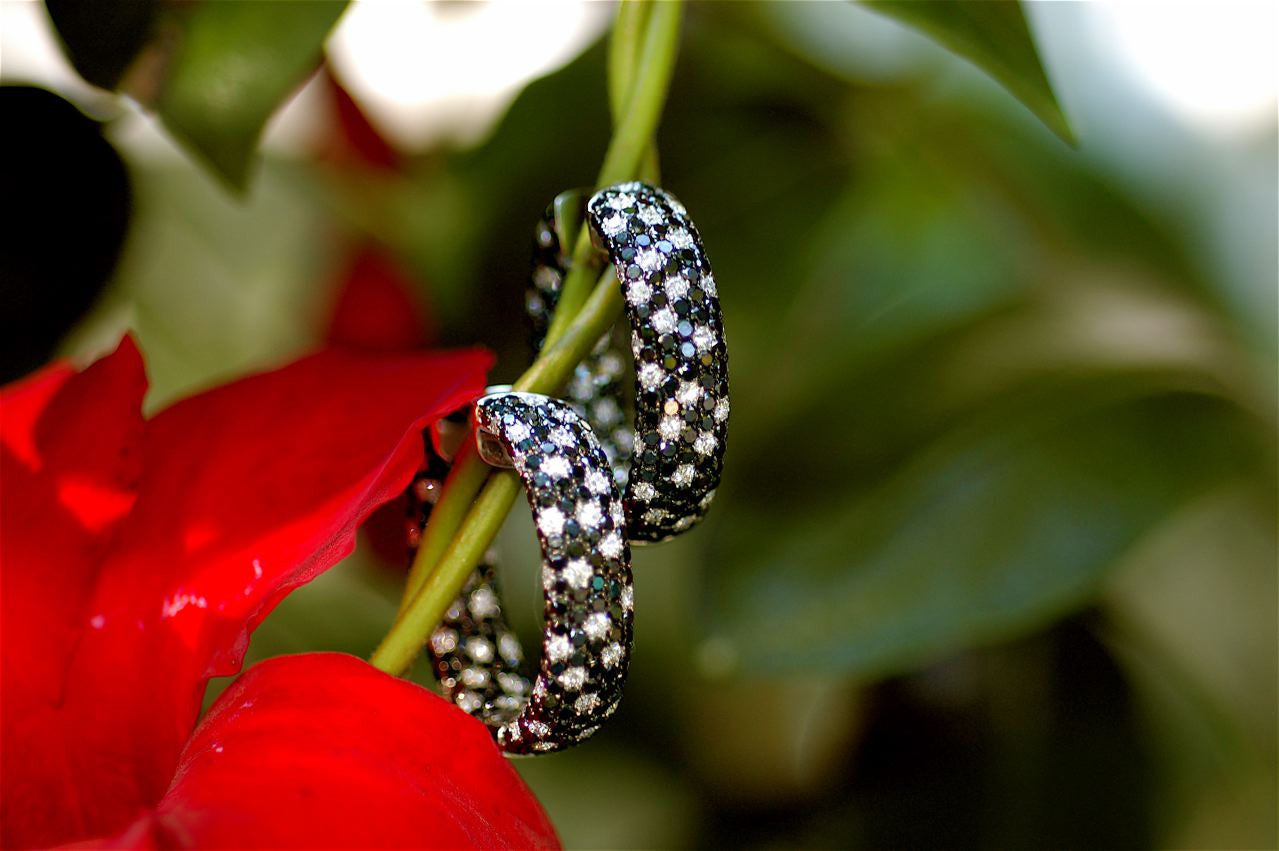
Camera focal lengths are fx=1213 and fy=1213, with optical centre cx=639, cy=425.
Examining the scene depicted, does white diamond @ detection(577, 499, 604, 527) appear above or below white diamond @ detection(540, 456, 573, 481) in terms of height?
below

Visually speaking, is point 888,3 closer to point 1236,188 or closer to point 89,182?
point 89,182

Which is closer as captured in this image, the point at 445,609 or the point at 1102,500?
the point at 445,609

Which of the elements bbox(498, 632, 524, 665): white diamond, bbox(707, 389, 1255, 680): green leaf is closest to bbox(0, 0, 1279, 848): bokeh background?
bbox(707, 389, 1255, 680): green leaf

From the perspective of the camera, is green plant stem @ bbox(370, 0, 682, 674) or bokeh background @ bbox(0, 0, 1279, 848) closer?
Result: green plant stem @ bbox(370, 0, 682, 674)

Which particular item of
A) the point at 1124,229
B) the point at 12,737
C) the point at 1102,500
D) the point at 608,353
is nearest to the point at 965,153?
the point at 1124,229

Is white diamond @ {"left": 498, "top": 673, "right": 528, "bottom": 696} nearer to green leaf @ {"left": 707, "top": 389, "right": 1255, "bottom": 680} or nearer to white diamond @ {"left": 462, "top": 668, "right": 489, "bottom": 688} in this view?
white diamond @ {"left": 462, "top": 668, "right": 489, "bottom": 688}

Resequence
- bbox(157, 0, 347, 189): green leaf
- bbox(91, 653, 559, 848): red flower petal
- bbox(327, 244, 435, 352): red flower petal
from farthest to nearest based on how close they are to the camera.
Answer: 1. bbox(327, 244, 435, 352): red flower petal
2. bbox(157, 0, 347, 189): green leaf
3. bbox(91, 653, 559, 848): red flower petal

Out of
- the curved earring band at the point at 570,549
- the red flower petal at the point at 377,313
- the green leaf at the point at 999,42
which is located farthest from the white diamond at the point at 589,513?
the red flower petal at the point at 377,313

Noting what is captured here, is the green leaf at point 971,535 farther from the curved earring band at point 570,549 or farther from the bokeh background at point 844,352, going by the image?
the curved earring band at point 570,549
